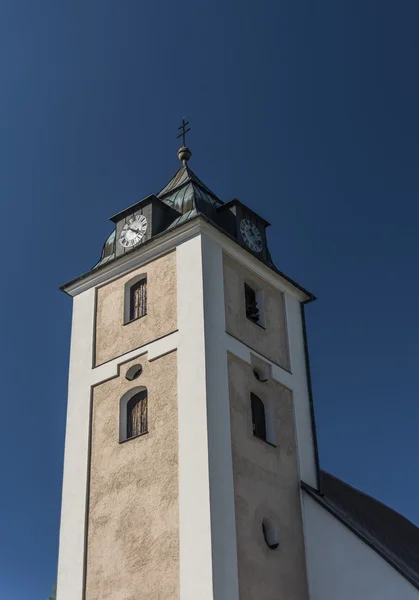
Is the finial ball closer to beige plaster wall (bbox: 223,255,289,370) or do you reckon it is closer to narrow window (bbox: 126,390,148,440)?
beige plaster wall (bbox: 223,255,289,370)

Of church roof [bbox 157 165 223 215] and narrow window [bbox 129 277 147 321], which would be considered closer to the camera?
narrow window [bbox 129 277 147 321]

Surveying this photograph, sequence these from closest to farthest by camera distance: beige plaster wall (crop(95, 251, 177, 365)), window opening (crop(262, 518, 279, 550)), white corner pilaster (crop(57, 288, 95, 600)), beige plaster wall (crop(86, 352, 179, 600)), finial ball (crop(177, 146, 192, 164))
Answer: beige plaster wall (crop(86, 352, 179, 600))
window opening (crop(262, 518, 279, 550))
white corner pilaster (crop(57, 288, 95, 600))
beige plaster wall (crop(95, 251, 177, 365))
finial ball (crop(177, 146, 192, 164))

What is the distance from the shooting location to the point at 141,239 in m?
20.4

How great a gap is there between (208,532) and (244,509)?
1341 millimetres

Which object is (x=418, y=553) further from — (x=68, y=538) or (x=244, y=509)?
(x=68, y=538)

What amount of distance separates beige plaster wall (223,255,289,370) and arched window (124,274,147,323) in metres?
1.98

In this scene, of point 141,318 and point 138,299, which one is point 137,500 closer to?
point 141,318

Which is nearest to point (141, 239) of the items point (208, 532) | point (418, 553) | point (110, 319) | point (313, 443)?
point (110, 319)

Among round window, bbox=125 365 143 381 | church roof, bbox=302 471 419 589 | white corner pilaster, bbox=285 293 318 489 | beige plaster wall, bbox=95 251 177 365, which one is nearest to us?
church roof, bbox=302 471 419 589

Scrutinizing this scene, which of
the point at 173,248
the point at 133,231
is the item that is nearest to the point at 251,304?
the point at 173,248

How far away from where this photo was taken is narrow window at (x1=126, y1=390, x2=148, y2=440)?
17844 millimetres

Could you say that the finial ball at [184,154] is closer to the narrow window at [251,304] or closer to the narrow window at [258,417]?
the narrow window at [251,304]

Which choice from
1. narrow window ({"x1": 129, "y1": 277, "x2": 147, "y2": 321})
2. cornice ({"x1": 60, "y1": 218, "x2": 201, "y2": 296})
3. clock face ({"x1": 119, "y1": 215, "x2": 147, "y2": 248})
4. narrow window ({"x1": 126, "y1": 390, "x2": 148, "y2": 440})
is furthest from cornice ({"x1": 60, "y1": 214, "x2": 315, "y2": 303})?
narrow window ({"x1": 126, "y1": 390, "x2": 148, "y2": 440})

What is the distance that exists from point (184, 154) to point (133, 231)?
13.3ft
